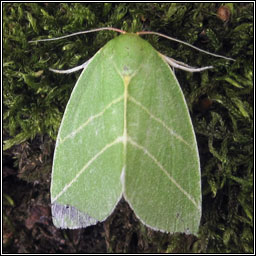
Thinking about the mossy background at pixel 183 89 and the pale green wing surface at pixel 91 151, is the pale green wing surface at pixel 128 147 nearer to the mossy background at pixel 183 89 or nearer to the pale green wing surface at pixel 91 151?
the pale green wing surface at pixel 91 151

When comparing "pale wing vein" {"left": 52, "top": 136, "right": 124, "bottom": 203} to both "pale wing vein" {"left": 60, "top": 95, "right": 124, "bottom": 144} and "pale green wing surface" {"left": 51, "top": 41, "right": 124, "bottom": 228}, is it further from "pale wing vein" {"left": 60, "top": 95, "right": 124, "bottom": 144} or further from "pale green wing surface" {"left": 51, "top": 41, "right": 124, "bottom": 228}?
"pale wing vein" {"left": 60, "top": 95, "right": 124, "bottom": 144}

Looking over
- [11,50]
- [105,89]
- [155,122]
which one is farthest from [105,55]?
[11,50]

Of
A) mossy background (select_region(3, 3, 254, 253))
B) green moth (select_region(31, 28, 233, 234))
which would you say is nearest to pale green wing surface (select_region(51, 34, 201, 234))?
green moth (select_region(31, 28, 233, 234))

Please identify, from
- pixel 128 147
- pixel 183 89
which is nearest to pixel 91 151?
pixel 128 147

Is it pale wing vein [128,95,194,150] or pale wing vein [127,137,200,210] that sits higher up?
pale wing vein [128,95,194,150]

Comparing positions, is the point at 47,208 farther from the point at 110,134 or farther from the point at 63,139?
the point at 110,134

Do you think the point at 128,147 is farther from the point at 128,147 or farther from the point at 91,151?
the point at 91,151
